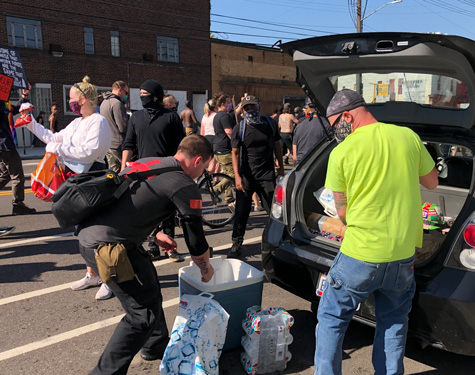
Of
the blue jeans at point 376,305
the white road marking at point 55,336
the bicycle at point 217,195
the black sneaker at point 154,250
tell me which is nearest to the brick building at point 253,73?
the bicycle at point 217,195

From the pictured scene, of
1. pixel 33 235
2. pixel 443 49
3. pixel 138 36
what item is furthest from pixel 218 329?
pixel 138 36

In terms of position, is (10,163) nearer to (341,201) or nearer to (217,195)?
(217,195)

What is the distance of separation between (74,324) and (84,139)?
160cm

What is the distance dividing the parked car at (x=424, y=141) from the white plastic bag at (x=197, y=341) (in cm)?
79

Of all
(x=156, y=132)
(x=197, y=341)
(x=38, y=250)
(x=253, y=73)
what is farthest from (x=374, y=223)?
(x=253, y=73)

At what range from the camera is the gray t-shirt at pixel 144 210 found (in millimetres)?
2459

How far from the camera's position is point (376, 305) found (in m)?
2.48

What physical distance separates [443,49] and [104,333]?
3.11 meters

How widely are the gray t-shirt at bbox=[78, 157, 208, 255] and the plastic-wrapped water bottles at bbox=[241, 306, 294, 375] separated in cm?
72

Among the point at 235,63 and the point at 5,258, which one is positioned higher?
the point at 235,63

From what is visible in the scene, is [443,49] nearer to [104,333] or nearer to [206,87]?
[104,333]

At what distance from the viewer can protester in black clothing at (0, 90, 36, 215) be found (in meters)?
6.56

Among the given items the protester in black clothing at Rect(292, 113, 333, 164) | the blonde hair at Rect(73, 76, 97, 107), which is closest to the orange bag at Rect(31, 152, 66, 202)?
the blonde hair at Rect(73, 76, 97, 107)

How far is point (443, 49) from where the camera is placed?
2.58 metres
